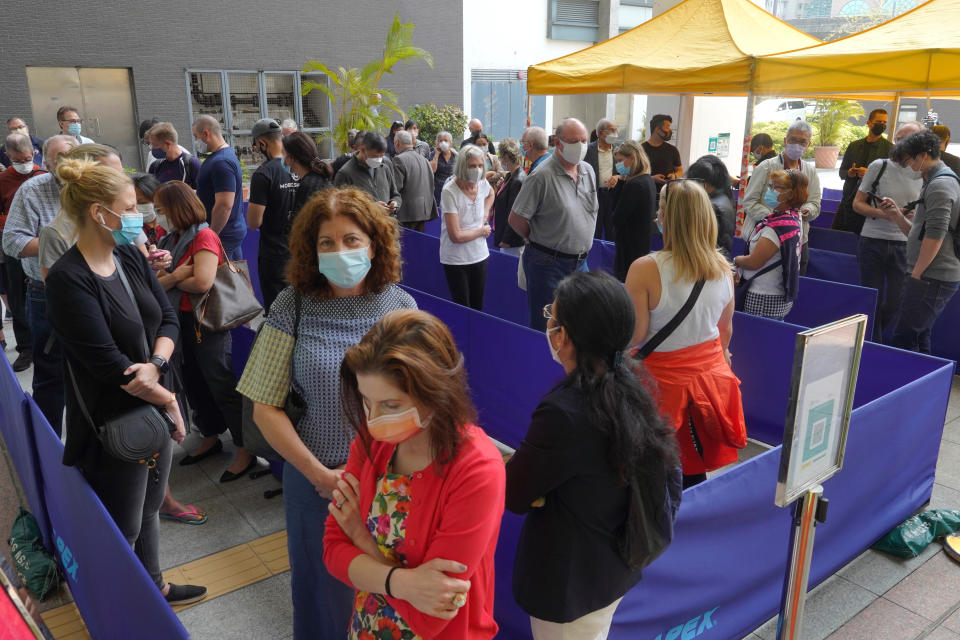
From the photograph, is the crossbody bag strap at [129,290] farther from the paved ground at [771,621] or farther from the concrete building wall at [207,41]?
the concrete building wall at [207,41]

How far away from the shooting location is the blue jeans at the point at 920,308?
5293mm

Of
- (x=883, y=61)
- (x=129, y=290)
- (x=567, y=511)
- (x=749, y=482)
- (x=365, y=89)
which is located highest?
(x=883, y=61)

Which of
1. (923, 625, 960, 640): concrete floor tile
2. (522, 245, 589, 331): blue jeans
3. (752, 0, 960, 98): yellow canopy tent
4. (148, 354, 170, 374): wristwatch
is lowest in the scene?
(923, 625, 960, 640): concrete floor tile

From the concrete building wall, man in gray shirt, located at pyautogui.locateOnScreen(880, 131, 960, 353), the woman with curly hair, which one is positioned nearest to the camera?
the woman with curly hair

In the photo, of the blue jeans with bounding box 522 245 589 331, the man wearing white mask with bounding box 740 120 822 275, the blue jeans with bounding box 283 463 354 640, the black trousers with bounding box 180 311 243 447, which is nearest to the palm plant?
the man wearing white mask with bounding box 740 120 822 275

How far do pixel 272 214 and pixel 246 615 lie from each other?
10.2ft

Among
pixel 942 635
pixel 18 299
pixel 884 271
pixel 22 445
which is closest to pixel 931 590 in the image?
pixel 942 635

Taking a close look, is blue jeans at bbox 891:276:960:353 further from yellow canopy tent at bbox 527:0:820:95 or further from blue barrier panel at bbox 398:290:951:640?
yellow canopy tent at bbox 527:0:820:95

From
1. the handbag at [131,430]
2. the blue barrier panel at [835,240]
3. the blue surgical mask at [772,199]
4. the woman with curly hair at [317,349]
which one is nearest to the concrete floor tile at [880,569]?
the blue surgical mask at [772,199]

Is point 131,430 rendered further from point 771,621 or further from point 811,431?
point 771,621

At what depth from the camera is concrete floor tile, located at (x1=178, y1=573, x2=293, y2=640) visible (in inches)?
121

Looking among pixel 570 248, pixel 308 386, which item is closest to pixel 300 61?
pixel 570 248

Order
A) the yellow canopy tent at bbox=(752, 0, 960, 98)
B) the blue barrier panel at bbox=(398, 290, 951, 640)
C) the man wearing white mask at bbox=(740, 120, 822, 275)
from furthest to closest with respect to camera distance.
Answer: the man wearing white mask at bbox=(740, 120, 822, 275)
the yellow canopy tent at bbox=(752, 0, 960, 98)
the blue barrier panel at bbox=(398, 290, 951, 640)

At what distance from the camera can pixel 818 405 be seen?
76.1 inches
